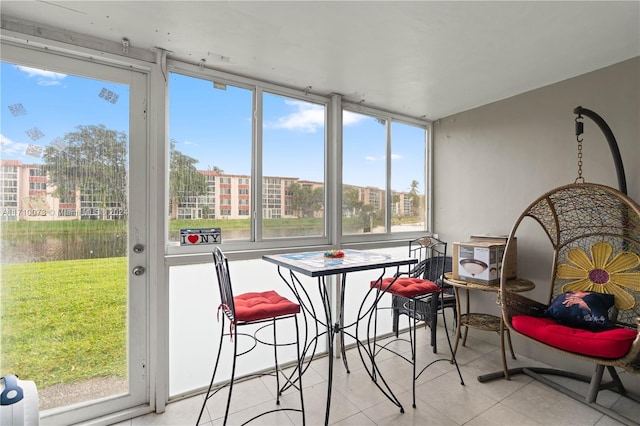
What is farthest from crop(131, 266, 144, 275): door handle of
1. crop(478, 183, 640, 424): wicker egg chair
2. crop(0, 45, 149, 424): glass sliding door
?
crop(478, 183, 640, 424): wicker egg chair

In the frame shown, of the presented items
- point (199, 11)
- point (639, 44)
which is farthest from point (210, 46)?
point (639, 44)

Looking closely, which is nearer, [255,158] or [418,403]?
[418,403]

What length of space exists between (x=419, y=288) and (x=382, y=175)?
1617 mm

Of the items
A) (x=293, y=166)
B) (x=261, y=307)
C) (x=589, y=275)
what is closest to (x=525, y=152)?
(x=589, y=275)

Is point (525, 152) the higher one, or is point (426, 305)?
point (525, 152)

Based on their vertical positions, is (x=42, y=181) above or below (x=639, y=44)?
below

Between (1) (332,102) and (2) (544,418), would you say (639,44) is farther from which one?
(2) (544,418)

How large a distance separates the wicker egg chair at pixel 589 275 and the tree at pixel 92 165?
2.98 meters

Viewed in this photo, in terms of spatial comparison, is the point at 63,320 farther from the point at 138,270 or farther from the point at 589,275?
the point at 589,275

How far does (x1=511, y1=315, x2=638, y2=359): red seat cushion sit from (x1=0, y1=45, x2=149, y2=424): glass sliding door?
2.75m

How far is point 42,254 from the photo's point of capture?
6.32 feet

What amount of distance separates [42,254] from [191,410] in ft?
4.62

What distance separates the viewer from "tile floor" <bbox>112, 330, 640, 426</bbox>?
6.71ft

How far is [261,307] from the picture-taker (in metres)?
1.82
